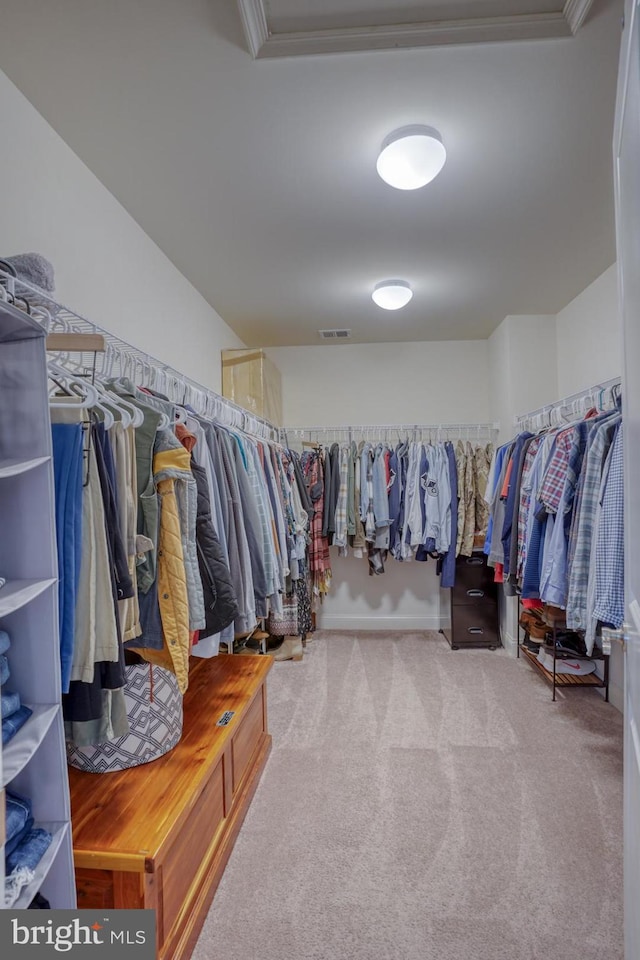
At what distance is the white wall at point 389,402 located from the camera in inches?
179

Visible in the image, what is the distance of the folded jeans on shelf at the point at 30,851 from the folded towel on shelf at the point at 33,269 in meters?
1.12

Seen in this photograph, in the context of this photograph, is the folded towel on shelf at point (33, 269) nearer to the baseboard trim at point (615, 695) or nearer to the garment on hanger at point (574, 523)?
the garment on hanger at point (574, 523)

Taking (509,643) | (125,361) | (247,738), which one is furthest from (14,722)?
(509,643)

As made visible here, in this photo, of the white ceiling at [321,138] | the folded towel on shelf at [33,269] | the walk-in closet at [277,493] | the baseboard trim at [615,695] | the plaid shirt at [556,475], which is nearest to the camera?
the walk-in closet at [277,493]

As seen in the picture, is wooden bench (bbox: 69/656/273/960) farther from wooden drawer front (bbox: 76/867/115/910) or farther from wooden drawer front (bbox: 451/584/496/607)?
wooden drawer front (bbox: 451/584/496/607)

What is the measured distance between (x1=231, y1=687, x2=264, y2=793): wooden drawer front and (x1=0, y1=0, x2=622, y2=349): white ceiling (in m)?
2.24

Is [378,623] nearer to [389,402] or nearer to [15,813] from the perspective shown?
[389,402]

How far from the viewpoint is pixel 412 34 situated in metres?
1.45

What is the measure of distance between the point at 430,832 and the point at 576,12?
2.66m

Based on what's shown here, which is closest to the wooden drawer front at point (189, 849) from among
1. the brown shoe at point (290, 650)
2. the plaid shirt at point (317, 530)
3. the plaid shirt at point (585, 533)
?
the plaid shirt at point (585, 533)

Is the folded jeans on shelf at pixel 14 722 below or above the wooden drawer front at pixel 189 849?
above

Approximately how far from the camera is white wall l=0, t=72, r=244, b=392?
1597mm

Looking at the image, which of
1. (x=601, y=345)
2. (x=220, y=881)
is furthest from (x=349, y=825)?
(x=601, y=345)

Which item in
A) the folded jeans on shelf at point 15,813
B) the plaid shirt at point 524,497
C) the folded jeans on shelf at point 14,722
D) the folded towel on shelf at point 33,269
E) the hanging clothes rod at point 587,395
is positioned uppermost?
the folded towel on shelf at point 33,269
